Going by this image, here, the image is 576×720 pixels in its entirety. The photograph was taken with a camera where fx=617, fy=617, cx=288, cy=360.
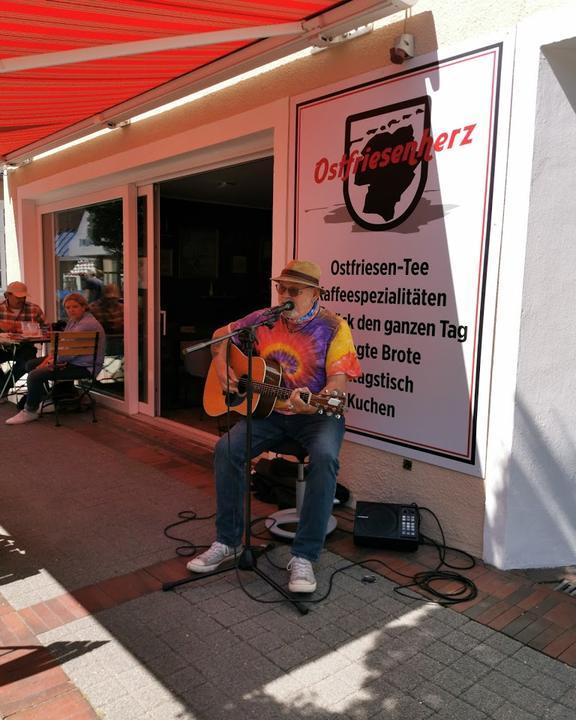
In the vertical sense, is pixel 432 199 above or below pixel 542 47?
below

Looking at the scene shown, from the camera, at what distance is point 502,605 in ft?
9.63

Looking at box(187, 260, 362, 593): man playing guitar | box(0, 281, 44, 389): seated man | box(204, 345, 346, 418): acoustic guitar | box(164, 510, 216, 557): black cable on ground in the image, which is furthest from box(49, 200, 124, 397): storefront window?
box(187, 260, 362, 593): man playing guitar

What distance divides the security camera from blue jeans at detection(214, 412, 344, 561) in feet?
6.78

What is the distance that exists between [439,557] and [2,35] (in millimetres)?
3579

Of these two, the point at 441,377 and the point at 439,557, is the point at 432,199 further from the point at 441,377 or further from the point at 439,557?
the point at 439,557

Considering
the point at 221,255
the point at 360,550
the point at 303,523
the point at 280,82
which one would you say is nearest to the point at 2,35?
the point at 280,82

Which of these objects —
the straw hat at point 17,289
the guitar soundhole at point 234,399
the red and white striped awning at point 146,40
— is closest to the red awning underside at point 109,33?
the red and white striped awning at point 146,40

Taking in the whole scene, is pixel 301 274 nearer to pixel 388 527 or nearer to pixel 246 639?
pixel 388 527

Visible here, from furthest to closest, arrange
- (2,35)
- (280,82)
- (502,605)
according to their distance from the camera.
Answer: (280,82), (2,35), (502,605)

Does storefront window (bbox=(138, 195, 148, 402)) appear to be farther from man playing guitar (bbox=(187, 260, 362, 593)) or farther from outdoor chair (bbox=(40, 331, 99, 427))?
man playing guitar (bbox=(187, 260, 362, 593))

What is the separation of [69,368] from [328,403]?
4.23 meters

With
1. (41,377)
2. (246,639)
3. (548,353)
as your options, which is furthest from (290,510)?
(41,377)

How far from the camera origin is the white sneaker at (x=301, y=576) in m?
2.93

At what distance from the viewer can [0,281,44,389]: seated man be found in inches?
276
